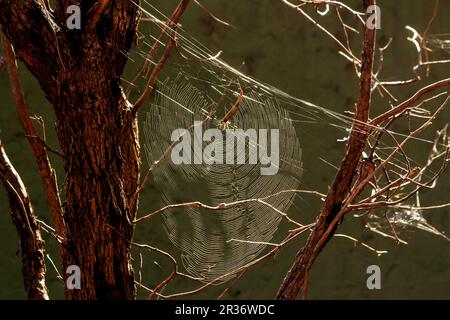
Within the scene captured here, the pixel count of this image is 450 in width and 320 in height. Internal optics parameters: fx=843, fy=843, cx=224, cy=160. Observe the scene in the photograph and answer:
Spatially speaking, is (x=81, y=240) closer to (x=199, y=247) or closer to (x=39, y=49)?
(x=39, y=49)

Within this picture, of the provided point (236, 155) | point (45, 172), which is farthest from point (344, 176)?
point (45, 172)

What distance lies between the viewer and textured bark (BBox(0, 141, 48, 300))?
1.61m

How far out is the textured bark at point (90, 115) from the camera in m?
1.43

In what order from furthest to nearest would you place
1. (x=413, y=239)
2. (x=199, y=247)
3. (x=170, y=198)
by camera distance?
(x=413, y=239) < (x=170, y=198) < (x=199, y=247)

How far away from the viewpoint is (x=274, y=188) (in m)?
1.90

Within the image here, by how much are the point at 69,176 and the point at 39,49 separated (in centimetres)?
23

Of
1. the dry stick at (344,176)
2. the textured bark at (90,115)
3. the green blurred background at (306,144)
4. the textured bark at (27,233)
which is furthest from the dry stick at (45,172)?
the green blurred background at (306,144)

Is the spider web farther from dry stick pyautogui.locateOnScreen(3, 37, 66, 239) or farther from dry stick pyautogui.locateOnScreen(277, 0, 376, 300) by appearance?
dry stick pyautogui.locateOnScreen(3, 37, 66, 239)

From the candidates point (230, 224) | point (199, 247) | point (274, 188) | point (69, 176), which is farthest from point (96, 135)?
point (230, 224)

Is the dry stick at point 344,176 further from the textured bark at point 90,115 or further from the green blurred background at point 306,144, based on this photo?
the green blurred background at point 306,144

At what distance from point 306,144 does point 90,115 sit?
5.81ft

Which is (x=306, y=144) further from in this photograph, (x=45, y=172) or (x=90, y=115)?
(x=90, y=115)

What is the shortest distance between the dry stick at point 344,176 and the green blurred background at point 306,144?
1.39 meters

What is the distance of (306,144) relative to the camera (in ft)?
10.3
